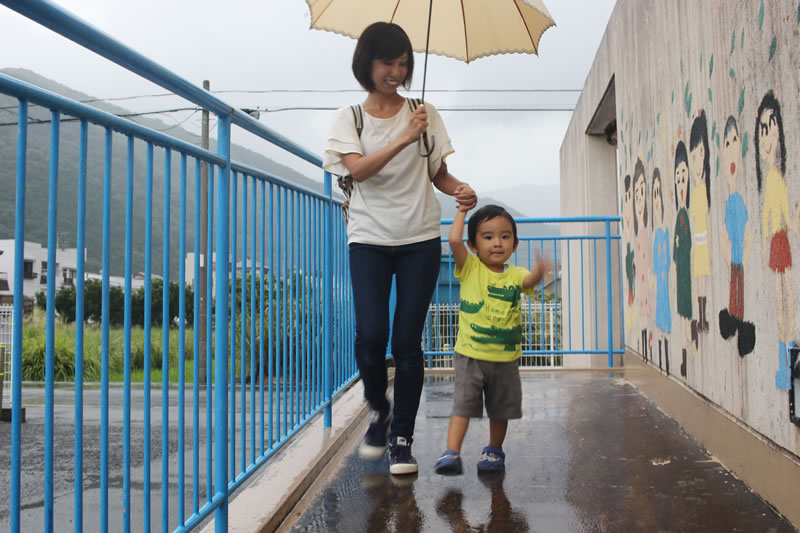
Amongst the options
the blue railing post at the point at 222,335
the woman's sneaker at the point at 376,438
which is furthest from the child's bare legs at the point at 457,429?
the blue railing post at the point at 222,335

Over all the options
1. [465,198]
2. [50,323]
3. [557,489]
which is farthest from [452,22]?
[50,323]

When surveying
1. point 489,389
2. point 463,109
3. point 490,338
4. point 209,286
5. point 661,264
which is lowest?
point 489,389

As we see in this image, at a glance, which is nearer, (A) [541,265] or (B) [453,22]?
(A) [541,265]

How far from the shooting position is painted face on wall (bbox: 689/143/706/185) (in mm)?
3309

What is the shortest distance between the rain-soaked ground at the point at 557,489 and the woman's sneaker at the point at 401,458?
4cm

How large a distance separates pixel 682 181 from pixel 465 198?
149 cm

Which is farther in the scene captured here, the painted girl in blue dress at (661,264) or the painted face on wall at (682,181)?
the painted girl in blue dress at (661,264)

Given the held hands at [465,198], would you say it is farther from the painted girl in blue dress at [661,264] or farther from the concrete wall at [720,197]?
the painted girl in blue dress at [661,264]

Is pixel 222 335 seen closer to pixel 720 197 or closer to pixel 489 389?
pixel 489 389

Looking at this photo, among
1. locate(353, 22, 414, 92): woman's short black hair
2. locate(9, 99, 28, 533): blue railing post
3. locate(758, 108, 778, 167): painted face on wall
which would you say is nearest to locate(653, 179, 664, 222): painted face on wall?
locate(758, 108, 778, 167): painted face on wall

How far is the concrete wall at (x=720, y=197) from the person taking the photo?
7.69 ft

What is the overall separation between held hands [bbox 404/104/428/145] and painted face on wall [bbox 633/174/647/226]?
261cm

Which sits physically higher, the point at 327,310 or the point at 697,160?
the point at 697,160

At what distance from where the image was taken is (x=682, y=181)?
3701 millimetres
